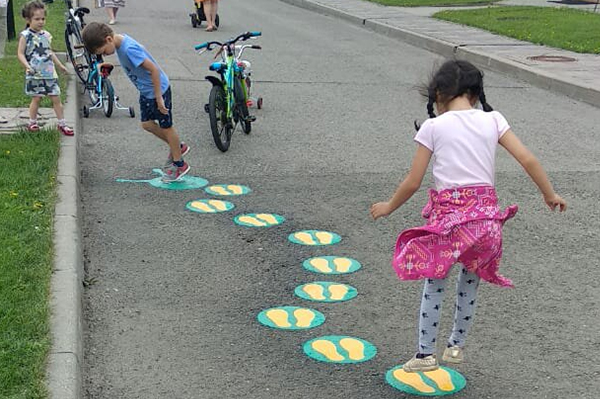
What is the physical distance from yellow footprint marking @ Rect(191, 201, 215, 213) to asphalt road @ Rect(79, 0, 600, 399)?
128mm

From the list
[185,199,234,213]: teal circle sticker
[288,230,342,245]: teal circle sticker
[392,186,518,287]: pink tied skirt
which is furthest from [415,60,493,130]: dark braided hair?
[185,199,234,213]: teal circle sticker

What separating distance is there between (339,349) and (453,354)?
2.00 ft

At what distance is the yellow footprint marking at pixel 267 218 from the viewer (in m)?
6.92

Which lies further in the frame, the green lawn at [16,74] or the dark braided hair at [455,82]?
the green lawn at [16,74]

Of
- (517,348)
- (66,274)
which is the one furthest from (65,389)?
(517,348)

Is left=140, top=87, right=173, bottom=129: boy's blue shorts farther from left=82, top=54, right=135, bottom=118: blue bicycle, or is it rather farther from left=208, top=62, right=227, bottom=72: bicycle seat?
left=82, top=54, right=135, bottom=118: blue bicycle

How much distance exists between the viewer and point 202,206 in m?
7.25

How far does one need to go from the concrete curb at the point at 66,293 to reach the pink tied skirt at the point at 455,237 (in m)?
1.58

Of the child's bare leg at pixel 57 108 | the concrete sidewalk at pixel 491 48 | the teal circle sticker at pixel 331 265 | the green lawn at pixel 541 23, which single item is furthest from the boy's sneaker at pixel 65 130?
the green lawn at pixel 541 23

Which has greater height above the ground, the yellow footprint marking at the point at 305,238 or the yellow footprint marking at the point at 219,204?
the yellow footprint marking at the point at 305,238

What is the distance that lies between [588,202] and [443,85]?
382 cm

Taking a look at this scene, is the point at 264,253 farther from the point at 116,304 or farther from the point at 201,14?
the point at 201,14

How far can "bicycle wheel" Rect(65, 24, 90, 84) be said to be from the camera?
11.3m

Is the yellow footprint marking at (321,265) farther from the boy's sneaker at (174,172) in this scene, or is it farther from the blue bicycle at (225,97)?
the blue bicycle at (225,97)
